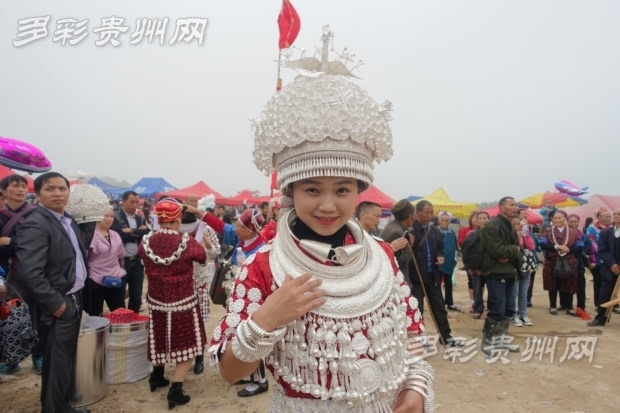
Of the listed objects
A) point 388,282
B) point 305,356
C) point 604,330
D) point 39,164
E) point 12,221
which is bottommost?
point 604,330

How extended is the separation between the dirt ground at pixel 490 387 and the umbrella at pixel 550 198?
1540 cm

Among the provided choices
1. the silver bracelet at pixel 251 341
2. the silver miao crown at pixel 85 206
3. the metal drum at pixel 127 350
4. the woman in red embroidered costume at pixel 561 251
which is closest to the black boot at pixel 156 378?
the metal drum at pixel 127 350

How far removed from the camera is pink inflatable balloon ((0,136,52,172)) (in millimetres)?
4430

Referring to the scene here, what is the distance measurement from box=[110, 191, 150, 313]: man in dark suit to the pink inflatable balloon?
1456 mm

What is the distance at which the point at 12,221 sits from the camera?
13.3 ft

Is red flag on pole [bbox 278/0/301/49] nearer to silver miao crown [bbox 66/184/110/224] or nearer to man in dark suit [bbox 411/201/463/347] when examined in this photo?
silver miao crown [bbox 66/184/110/224]

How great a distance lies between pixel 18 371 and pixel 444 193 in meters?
18.3

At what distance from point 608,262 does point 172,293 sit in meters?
6.98

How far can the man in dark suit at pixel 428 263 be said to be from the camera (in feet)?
17.0

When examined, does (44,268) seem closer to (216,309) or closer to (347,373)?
(347,373)

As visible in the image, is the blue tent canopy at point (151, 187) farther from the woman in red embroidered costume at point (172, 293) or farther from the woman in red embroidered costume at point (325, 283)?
the woman in red embroidered costume at point (325, 283)

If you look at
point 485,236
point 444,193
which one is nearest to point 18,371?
point 485,236

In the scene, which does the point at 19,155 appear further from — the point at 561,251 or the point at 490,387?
the point at 561,251

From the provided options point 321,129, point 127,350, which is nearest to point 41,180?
point 127,350
